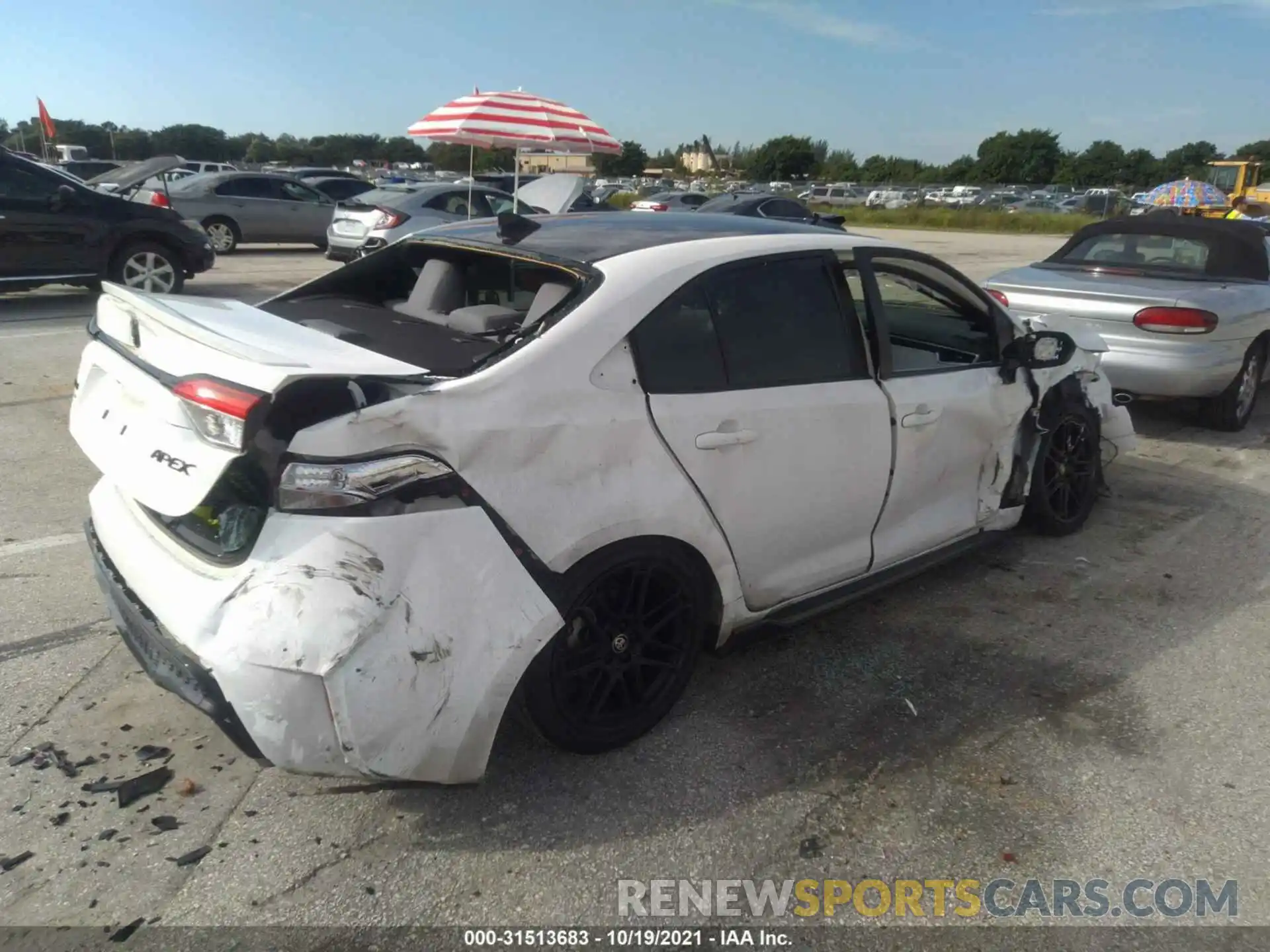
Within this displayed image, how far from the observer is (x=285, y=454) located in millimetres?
2346

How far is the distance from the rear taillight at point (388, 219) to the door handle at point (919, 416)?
12.5m

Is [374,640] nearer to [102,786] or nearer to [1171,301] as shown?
[102,786]

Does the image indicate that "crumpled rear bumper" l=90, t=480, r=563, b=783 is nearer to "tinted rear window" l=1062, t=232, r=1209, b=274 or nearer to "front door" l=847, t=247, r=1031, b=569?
"front door" l=847, t=247, r=1031, b=569

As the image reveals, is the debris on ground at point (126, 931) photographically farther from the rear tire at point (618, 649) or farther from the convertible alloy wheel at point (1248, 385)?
the convertible alloy wheel at point (1248, 385)

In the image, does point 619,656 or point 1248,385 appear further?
point 1248,385

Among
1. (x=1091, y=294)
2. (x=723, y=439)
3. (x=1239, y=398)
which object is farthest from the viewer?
(x=1239, y=398)

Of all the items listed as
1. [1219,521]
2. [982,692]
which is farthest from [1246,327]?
[982,692]

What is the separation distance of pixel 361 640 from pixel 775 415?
1542 mm

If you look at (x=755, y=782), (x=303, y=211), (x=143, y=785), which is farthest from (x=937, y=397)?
(x=303, y=211)

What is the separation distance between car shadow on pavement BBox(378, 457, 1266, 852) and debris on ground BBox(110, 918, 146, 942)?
700 millimetres

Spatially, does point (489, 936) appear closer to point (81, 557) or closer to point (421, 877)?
point (421, 877)

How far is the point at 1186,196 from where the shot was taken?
581 inches

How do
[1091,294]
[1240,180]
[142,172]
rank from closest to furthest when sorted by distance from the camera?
[1091,294] < [142,172] < [1240,180]

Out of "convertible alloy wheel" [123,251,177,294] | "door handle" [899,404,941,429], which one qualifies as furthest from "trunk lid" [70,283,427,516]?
"convertible alloy wheel" [123,251,177,294]
